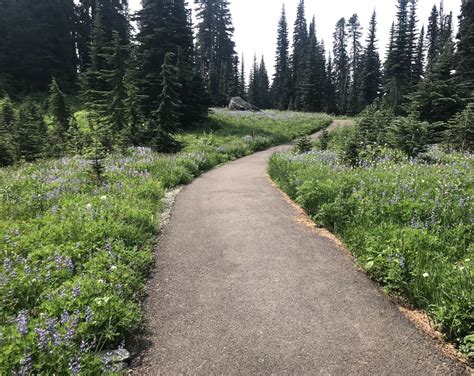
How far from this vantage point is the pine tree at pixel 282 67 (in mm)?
72875

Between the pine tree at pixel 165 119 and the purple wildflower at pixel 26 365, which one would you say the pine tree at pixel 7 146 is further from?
the purple wildflower at pixel 26 365

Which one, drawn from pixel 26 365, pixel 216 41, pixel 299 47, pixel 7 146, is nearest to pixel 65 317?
pixel 26 365

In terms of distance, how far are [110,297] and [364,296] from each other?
368 cm

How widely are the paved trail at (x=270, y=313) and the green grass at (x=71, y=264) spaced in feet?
1.66

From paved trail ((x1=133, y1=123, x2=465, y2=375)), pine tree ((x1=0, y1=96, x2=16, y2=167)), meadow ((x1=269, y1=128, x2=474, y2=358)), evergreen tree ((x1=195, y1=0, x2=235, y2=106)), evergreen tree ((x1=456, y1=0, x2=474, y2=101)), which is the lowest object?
paved trail ((x1=133, y1=123, x2=465, y2=375))

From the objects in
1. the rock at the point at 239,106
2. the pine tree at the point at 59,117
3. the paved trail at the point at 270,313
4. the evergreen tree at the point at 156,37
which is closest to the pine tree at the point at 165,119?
the pine tree at the point at 59,117

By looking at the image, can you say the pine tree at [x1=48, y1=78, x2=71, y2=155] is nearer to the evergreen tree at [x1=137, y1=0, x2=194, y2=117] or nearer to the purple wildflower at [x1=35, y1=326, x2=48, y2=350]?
the evergreen tree at [x1=137, y1=0, x2=194, y2=117]

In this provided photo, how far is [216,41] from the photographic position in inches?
2393

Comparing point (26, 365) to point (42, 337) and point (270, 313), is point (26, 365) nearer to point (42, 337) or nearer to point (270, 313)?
point (42, 337)

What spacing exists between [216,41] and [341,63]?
2972cm

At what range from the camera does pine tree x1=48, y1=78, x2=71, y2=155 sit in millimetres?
17953

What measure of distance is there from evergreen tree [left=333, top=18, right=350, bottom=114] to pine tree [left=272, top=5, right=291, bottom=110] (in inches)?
436

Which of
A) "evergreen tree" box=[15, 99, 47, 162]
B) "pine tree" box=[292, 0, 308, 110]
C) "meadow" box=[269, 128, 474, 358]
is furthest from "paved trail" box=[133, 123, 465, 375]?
"pine tree" box=[292, 0, 308, 110]

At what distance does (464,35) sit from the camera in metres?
28.8
